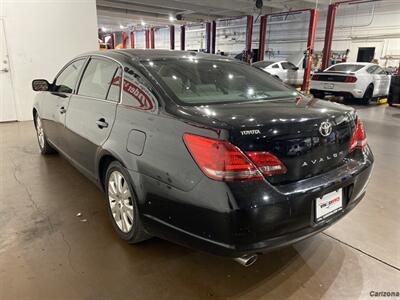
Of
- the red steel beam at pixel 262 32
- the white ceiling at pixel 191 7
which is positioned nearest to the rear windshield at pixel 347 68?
the white ceiling at pixel 191 7

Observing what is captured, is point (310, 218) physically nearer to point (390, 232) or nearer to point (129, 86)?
point (390, 232)

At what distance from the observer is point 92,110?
238cm

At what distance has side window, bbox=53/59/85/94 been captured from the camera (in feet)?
9.56

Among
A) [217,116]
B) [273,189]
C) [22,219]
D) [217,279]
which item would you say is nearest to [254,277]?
[217,279]

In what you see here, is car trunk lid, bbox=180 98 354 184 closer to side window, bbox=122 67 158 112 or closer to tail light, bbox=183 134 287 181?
tail light, bbox=183 134 287 181

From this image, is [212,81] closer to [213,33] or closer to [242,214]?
Result: [242,214]

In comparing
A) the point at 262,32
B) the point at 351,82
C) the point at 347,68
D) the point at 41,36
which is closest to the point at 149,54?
the point at 41,36

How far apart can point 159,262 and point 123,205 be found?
1.45 ft

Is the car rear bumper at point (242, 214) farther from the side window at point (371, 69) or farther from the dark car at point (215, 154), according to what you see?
the side window at point (371, 69)

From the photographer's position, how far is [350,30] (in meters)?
14.7

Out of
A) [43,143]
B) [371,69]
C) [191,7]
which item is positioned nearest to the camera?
[43,143]

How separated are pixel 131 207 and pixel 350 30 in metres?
16.0

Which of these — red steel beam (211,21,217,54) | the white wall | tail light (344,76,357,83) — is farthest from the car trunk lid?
red steel beam (211,21,217,54)

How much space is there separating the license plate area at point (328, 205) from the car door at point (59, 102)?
2295 mm
